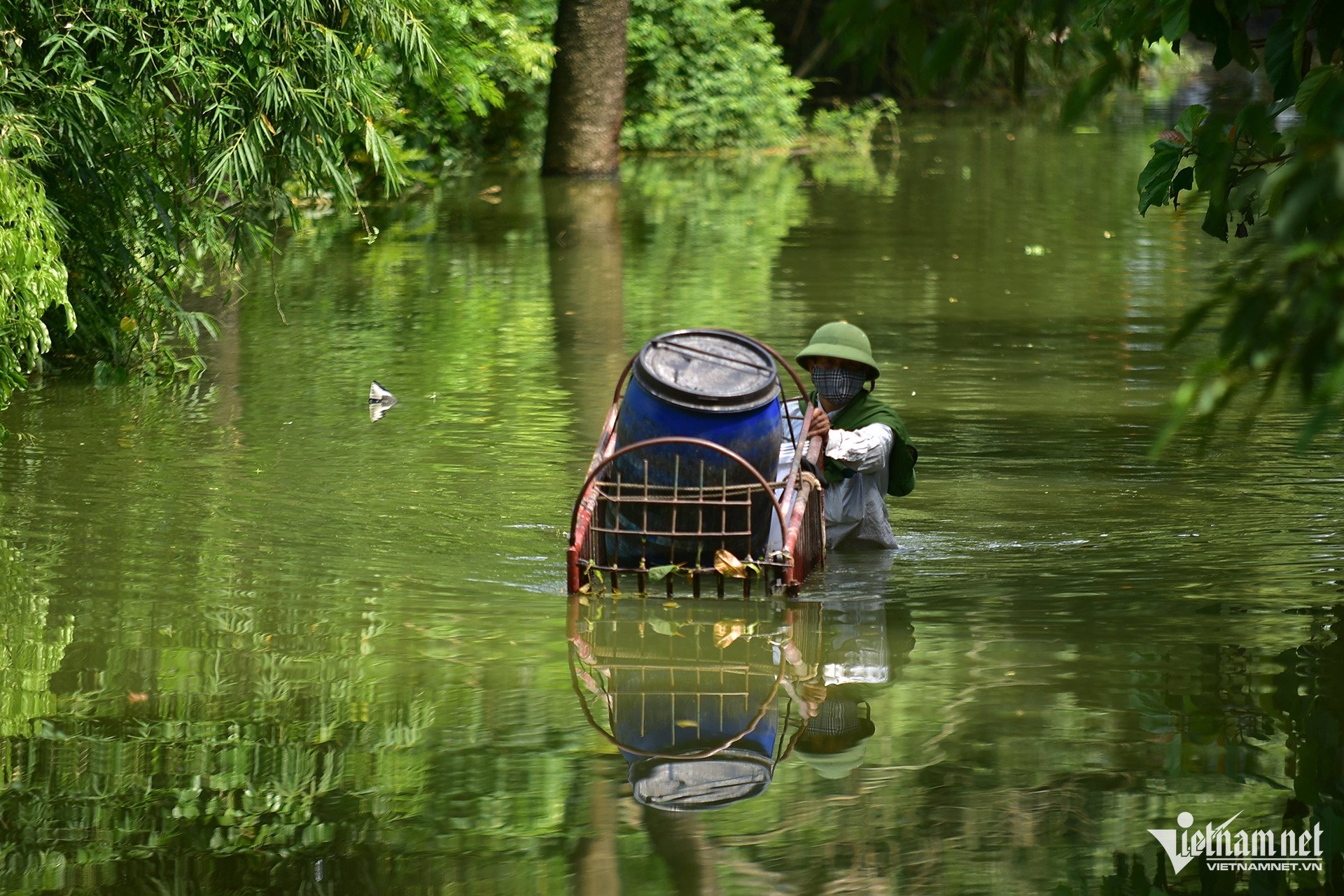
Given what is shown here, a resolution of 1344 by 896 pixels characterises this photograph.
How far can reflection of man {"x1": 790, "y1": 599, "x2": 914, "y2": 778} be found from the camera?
5.62 meters

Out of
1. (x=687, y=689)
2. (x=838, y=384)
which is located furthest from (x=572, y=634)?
(x=838, y=384)

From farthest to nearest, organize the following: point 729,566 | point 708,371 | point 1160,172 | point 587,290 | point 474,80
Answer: point 474,80, point 587,290, point 708,371, point 729,566, point 1160,172

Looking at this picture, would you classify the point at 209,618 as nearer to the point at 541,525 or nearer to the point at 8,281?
the point at 541,525

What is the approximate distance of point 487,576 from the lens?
7598mm

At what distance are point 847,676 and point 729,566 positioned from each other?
0.69 metres

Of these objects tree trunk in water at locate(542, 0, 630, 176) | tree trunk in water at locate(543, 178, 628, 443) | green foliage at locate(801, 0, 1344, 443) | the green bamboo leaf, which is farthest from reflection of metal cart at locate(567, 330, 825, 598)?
tree trunk in water at locate(542, 0, 630, 176)

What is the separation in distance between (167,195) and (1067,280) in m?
8.59

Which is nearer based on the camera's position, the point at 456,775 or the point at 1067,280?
the point at 456,775

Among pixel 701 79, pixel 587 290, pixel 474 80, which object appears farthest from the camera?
pixel 701 79

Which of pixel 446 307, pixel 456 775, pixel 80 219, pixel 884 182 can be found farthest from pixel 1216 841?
pixel 884 182

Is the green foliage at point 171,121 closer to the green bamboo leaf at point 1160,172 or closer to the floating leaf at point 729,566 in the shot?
the floating leaf at point 729,566

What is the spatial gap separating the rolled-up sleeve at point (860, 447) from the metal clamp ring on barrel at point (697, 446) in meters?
0.49

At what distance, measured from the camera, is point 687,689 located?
6199 millimetres

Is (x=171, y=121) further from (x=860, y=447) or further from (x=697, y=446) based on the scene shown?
(x=860, y=447)
